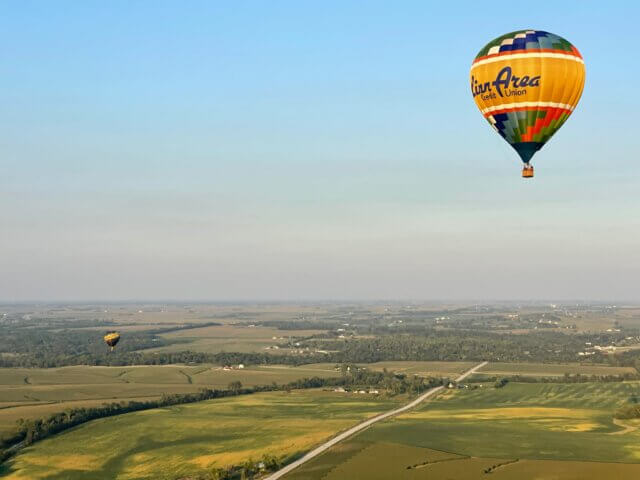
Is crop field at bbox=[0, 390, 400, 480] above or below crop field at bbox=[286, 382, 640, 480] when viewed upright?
below

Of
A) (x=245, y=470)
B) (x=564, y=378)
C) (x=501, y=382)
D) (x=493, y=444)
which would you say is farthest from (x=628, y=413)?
(x=245, y=470)

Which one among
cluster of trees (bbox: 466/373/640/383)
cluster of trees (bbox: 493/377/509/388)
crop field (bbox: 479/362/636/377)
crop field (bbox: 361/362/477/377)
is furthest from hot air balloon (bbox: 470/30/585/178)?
crop field (bbox: 479/362/636/377)

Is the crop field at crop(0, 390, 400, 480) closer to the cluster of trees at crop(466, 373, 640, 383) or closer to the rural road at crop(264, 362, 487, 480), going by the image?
the rural road at crop(264, 362, 487, 480)

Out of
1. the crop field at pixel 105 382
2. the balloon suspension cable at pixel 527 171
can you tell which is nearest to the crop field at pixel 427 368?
the crop field at pixel 105 382

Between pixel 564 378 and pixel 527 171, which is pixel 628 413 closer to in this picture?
pixel 564 378

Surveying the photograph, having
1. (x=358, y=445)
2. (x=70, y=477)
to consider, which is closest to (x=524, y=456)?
(x=358, y=445)

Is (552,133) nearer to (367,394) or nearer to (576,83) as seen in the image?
(576,83)

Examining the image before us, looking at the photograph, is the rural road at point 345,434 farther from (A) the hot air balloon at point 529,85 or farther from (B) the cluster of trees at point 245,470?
(A) the hot air balloon at point 529,85
